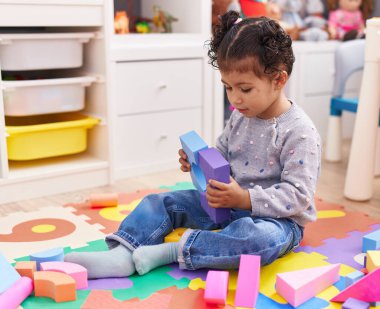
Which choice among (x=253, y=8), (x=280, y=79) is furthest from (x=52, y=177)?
(x=253, y=8)

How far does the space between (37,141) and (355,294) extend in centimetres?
108

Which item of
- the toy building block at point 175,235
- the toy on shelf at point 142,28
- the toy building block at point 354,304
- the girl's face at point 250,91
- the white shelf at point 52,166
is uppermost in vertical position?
the toy on shelf at point 142,28

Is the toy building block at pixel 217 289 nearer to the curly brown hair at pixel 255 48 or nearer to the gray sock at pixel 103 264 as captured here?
the gray sock at pixel 103 264

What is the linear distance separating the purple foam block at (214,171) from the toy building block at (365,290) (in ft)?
0.92

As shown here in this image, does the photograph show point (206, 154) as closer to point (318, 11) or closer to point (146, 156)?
point (146, 156)

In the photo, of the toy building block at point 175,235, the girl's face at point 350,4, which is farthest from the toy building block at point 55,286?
the girl's face at point 350,4

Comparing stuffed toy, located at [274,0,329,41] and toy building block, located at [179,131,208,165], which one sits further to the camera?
stuffed toy, located at [274,0,329,41]

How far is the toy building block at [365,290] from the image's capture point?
3.07 ft

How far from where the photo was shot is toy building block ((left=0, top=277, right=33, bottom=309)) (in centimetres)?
94

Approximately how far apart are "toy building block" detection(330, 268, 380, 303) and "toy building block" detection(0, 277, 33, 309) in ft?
1.82

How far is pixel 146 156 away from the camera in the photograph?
189 cm

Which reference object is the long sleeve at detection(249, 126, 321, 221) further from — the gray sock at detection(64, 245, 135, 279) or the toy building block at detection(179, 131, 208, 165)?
the gray sock at detection(64, 245, 135, 279)

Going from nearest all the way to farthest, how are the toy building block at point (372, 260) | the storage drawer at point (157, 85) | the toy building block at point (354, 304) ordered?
the toy building block at point (354, 304) < the toy building block at point (372, 260) < the storage drawer at point (157, 85)

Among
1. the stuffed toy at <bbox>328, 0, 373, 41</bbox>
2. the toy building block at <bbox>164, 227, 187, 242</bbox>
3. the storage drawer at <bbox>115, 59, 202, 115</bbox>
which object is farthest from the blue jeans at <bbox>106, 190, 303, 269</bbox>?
the stuffed toy at <bbox>328, 0, 373, 41</bbox>
